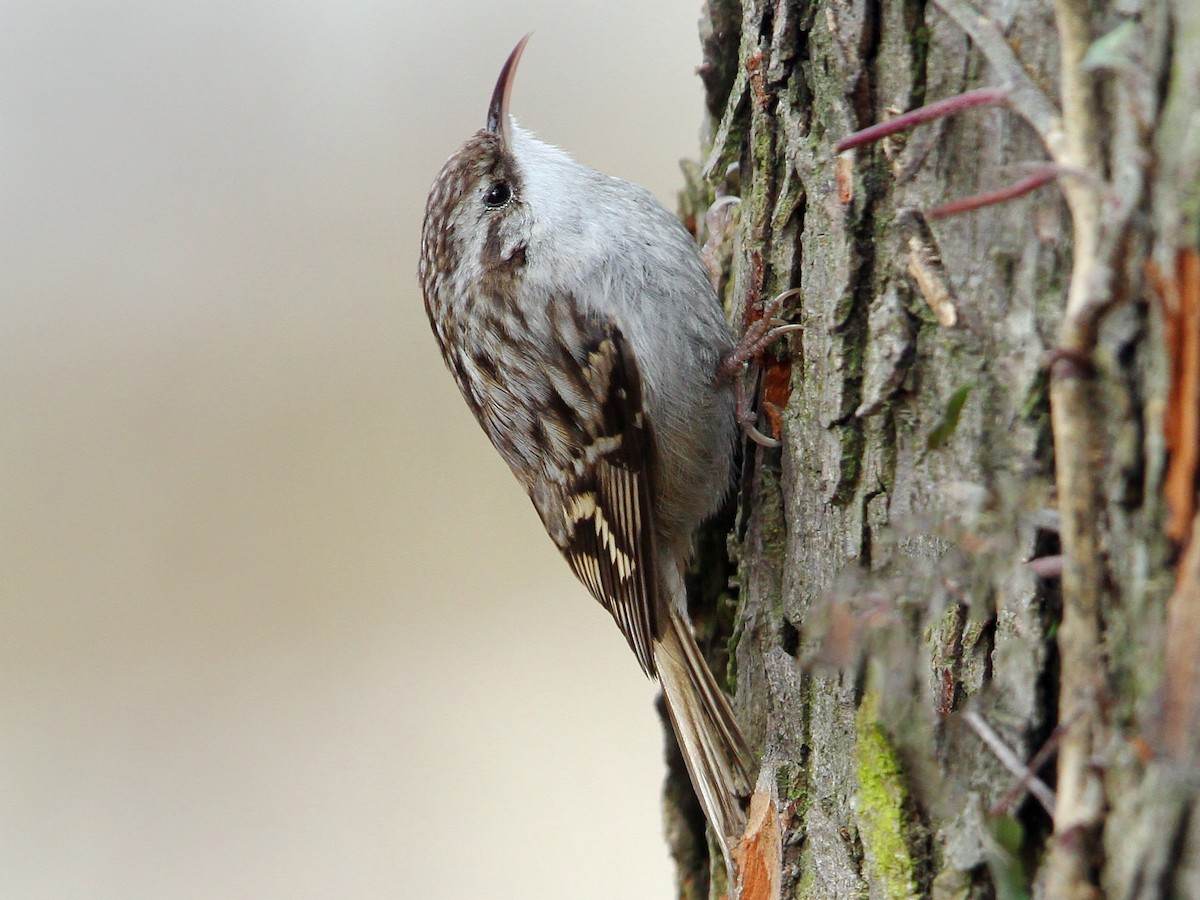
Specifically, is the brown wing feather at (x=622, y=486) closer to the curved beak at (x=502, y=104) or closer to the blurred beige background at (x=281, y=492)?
the curved beak at (x=502, y=104)

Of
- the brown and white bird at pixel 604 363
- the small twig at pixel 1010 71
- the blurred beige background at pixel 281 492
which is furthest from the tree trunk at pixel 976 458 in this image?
the blurred beige background at pixel 281 492

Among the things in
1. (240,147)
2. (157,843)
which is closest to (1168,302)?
(157,843)

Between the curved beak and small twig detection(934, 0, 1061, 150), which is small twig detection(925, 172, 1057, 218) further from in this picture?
the curved beak

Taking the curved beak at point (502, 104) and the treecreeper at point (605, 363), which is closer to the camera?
the treecreeper at point (605, 363)

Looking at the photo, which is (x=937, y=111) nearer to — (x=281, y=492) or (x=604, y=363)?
(x=604, y=363)

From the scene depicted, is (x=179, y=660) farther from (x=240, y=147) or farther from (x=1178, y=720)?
(x=1178, y=720)

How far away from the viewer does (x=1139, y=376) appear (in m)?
0.88

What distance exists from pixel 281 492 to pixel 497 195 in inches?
98.8

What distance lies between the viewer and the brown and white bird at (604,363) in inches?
75.4

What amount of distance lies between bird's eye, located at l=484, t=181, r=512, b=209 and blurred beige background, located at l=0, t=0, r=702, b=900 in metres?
2.24

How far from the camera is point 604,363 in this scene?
1.93 m

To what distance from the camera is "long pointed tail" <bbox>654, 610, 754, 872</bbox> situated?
167 cm

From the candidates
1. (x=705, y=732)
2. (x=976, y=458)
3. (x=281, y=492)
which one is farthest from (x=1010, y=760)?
(x=281, y=492)

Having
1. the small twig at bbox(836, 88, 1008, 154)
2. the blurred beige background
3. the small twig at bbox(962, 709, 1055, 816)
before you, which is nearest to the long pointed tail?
the small twig at bbox(962, 709, 1055, 816)
